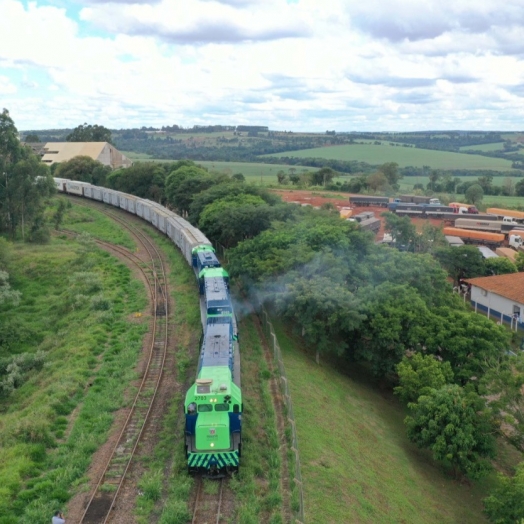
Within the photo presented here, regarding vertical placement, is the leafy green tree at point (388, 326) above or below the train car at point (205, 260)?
below

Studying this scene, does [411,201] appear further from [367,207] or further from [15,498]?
[15,498]

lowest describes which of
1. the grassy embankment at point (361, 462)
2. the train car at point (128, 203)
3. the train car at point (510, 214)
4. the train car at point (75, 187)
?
the grassy embankment at point (361, 462)

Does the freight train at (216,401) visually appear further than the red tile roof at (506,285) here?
No

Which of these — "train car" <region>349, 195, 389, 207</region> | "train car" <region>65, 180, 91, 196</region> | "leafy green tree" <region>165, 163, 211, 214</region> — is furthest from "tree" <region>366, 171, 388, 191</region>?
"train car" <region>65, 180, 91, 196</region>

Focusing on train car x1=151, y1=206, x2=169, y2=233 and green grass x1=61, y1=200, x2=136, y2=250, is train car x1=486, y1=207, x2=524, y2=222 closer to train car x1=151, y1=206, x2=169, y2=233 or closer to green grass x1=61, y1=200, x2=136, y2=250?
train car x1=151, y1=206, x2=169, y2=233

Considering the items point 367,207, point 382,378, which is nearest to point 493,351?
point 382,378

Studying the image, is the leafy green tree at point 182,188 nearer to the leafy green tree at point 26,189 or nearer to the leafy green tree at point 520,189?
the leafy green tree at point 26,189

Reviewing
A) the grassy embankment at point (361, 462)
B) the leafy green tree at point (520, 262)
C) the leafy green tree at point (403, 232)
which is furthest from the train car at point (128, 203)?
the leafy green tree at point (520, 262)

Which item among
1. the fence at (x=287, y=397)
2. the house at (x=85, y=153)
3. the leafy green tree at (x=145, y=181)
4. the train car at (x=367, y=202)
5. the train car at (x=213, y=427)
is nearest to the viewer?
the fence at (x=287, y=397)
